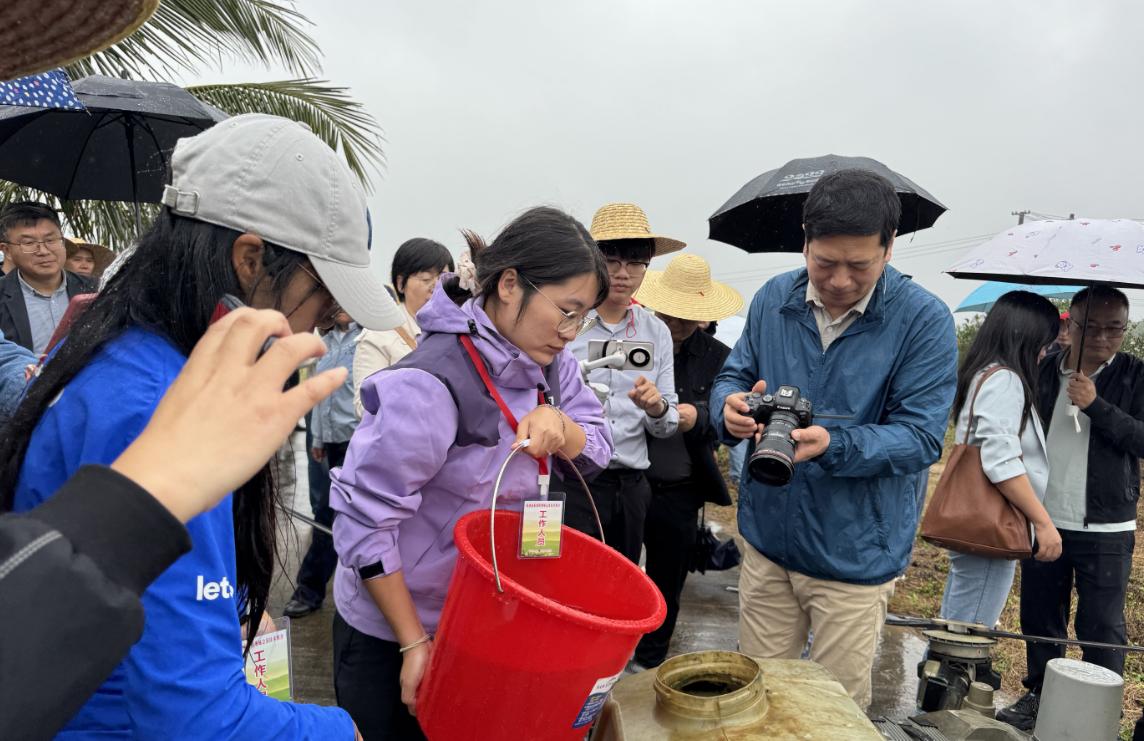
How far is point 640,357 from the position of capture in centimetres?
337

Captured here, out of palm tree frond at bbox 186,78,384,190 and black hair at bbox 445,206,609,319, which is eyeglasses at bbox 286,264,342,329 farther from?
palm tree frond at bbox 186,78,384,190

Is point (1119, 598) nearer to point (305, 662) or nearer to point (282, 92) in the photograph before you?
point (305, 662)

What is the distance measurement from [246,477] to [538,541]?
1.16m

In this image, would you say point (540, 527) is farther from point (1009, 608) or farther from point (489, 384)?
point (1009, 608)

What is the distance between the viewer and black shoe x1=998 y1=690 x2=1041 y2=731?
3.65 metres

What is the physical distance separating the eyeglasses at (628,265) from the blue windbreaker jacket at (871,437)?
1.37 meters

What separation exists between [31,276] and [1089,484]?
5456 millimetres

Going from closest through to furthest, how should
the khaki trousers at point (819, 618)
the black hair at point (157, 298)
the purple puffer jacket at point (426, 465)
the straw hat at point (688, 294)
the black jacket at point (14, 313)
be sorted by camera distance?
the black hair at point (157, 298) < the purple puffer jacket at point (426, 465) < the khaki trousers at point (819, 618) < the black jacket at point (14, 313) < the straw hat at point (688, 294)

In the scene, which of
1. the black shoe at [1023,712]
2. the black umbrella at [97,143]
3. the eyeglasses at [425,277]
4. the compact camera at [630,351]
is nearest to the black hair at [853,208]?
the compact camera at [630,351]

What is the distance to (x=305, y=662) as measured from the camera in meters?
4.01

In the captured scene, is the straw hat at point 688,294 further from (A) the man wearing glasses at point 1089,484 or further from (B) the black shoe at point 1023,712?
(B) the black shoe at point 1023,712

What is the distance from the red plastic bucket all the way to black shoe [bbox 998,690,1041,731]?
9.64 feet

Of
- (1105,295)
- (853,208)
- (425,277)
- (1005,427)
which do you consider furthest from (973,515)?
(425,277)

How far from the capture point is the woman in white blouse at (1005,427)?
10.7ft
